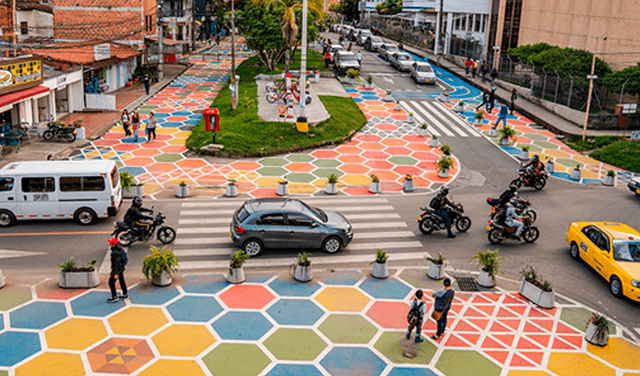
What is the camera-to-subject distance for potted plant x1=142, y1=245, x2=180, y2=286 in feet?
48.2

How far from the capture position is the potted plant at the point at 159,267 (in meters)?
14.7

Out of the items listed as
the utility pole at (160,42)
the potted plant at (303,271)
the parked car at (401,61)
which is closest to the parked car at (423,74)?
the parked car at (401,61)

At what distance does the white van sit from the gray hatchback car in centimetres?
482

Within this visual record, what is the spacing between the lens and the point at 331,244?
17156 mm

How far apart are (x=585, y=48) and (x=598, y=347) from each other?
3290 centimetres

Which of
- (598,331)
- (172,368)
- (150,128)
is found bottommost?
(172,368)

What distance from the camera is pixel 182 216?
778 inches

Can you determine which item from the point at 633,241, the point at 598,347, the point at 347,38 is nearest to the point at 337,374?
the point at 598,347

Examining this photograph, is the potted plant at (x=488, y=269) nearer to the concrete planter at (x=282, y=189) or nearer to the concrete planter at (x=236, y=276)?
the concrete planter at (x=236, y=276)

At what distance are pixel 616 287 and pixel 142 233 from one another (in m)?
13.6

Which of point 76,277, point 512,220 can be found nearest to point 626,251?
point 512,220

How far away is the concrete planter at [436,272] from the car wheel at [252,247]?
5.03 meters

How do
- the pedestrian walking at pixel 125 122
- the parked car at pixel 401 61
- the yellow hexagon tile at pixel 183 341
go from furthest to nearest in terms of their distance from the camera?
the parked car at pixel 401 61, the pedestrian walking at pixel 125 122, the yellow hexagon tile at pixel 183 341

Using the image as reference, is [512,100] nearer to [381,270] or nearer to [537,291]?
[537,291]
